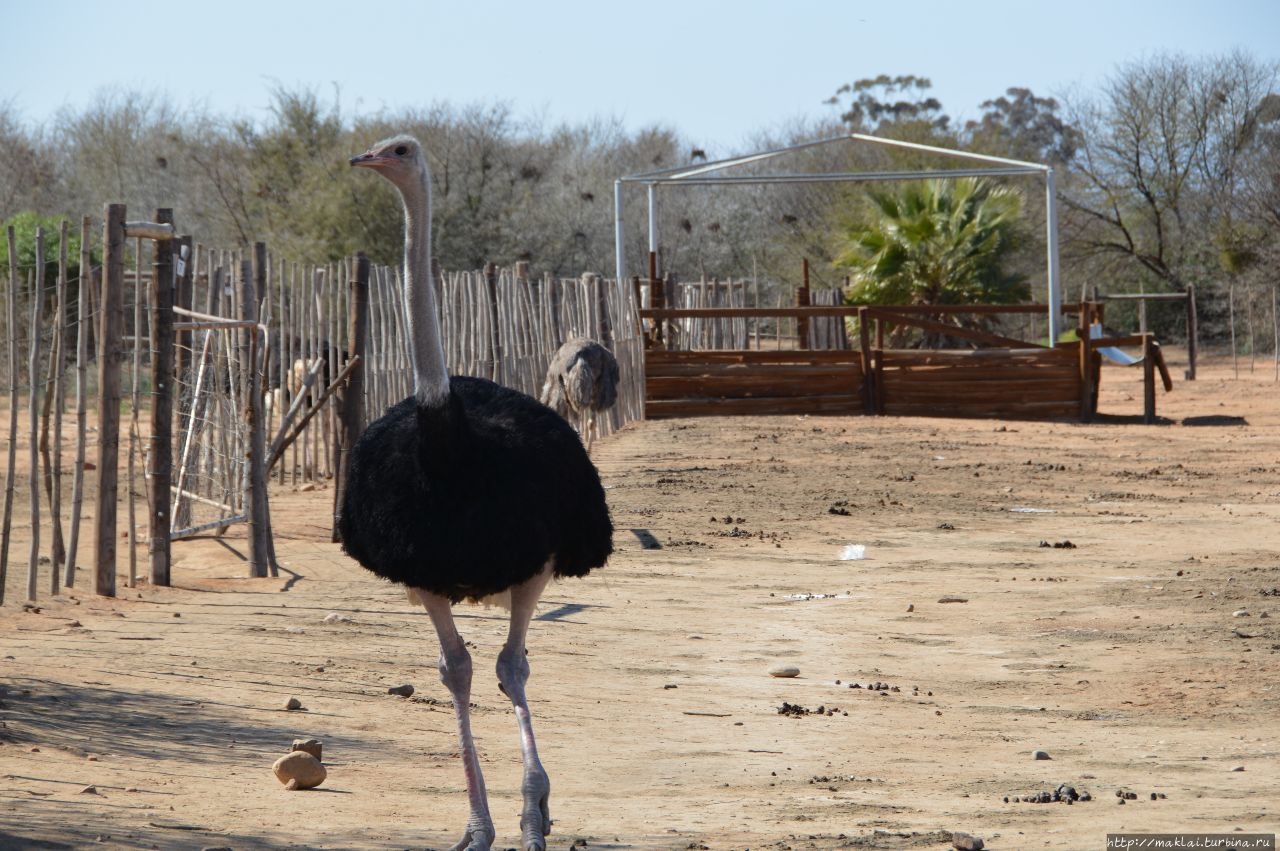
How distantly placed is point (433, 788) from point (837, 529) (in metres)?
6.33

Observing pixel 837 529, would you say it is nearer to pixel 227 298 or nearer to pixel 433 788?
pixel 227 298

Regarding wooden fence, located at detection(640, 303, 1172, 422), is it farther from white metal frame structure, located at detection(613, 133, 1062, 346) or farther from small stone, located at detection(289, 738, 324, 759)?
small stone, located at detection(289, 738, 324, 759)

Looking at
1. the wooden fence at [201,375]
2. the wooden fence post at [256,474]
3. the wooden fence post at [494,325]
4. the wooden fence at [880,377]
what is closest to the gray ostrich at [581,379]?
the wooden fence at [201,375]

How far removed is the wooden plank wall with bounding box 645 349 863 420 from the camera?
1961cm

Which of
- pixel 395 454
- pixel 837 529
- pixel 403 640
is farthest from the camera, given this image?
pixel 837 529

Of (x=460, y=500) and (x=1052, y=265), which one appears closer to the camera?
(x=460, y=500)

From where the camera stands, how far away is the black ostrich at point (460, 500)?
4152mm

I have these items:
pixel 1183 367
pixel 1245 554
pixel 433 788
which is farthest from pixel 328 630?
pixel 1183 367

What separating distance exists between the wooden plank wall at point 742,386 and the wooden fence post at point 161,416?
11354mm

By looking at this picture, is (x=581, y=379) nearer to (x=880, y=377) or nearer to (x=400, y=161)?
(x=880, y=377)

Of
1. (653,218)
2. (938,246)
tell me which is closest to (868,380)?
(653,218)

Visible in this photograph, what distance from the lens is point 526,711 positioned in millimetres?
4418

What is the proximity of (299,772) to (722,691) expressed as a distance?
2.02m

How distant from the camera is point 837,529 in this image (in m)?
10.9
